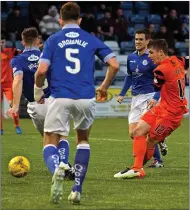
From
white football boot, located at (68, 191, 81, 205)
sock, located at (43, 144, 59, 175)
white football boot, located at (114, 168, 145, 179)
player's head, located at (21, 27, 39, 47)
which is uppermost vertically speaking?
player's head, located at (21, 27, 39, 47)

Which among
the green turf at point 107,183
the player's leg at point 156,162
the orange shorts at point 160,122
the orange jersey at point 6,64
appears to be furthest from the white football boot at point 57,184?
the orange jersey at point 6,64

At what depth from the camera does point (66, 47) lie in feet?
25.4

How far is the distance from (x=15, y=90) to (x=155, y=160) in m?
2.55

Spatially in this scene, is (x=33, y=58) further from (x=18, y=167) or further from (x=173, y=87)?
(x=173, y=87)

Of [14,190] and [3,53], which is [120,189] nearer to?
[14,190]

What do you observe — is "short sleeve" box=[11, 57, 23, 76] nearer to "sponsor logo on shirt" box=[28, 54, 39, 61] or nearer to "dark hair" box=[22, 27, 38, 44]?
"sponsor logo on shirt" box=[28, 54, 39, 61]

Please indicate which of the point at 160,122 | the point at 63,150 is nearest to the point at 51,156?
the point at 63,150

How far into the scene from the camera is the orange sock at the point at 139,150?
988 cm

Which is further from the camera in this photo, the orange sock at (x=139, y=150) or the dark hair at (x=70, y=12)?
the orange sock at (x=139, y=150)

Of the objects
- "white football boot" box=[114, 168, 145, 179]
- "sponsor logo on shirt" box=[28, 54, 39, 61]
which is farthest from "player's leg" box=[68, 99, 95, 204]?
"sponsor logo on shirt" box=[28, 54, 39, 61]

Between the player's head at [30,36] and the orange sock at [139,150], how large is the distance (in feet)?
6.15

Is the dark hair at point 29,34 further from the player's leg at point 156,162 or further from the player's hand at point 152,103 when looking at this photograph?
the player's leg at point 156,162

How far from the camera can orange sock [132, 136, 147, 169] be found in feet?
32.4

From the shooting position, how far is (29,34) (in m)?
10.2
